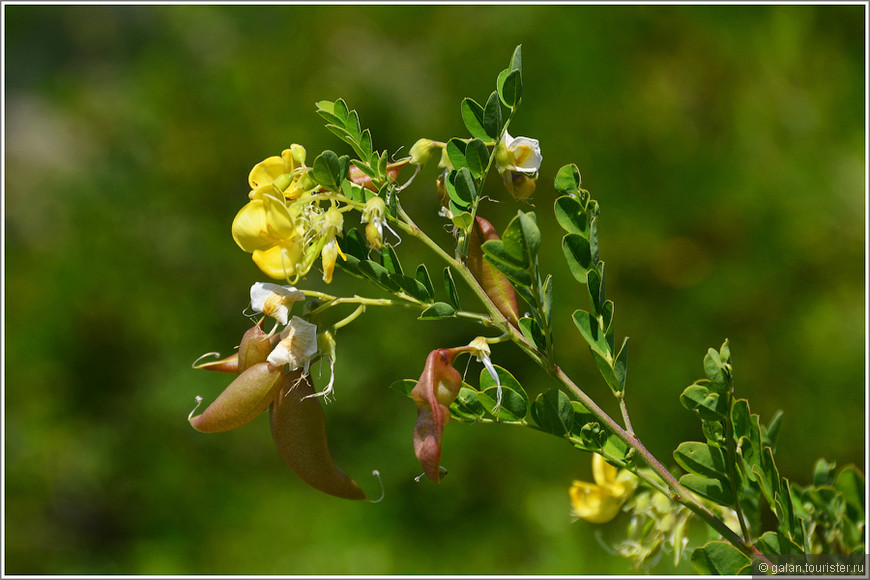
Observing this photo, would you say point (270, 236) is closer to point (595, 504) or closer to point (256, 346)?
point (256, 346)

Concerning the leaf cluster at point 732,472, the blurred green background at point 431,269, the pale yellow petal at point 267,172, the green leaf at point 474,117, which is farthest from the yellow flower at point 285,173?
the blurred green background at point 431,269

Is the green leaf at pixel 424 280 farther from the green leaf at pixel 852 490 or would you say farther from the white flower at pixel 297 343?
the green leaf at pixel 852 490

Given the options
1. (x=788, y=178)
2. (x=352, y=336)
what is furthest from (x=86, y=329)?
(x=788, y=178)

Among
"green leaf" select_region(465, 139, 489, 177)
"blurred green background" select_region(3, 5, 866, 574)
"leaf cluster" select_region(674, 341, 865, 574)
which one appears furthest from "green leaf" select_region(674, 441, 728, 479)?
"blurred green background" select_region(3, 5, 866, 574)

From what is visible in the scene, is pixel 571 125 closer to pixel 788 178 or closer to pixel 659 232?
pixel 659 232

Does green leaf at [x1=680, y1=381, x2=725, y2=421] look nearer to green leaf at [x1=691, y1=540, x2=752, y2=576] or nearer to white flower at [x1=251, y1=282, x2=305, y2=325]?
green leaf at [x1=691, y1=540, x2=752, y2=576]
